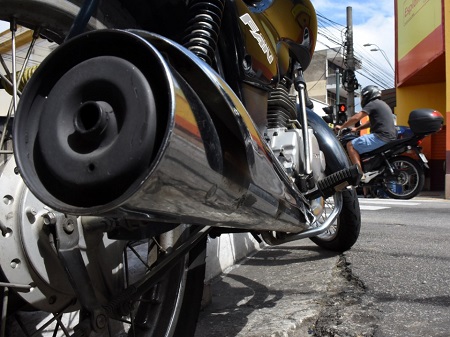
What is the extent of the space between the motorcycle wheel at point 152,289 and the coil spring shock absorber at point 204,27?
24 cm

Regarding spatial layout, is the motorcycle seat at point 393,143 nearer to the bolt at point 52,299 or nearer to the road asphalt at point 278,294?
the road asphalt at point 278,294

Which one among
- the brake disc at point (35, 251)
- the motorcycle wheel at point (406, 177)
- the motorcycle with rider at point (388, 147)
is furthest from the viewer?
the motorcycle wheel at point (406, 177)

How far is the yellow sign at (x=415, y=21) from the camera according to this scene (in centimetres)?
1193

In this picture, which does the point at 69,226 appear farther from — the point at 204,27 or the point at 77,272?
the point at 204,27

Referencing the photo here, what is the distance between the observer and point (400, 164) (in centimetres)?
828

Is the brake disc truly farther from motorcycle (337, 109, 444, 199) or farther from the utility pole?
the utility pole

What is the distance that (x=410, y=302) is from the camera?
88.1 inches

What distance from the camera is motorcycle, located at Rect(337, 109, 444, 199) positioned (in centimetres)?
779

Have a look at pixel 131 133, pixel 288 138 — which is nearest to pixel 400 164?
pixel 288 138

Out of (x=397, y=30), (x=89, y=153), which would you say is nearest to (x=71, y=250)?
(x=89, y=153)

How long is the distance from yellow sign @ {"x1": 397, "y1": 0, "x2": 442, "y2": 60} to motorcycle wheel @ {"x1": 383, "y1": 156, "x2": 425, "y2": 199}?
5.10 meters

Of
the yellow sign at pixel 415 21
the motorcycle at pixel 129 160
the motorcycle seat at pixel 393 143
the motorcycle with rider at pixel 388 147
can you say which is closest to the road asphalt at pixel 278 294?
the motorcycle at pixel 129 160

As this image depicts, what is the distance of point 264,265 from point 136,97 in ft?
7.84

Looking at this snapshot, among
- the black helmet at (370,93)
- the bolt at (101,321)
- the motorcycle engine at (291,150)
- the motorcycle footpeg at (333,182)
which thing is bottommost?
the bolt at (101,321)
